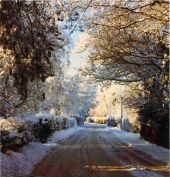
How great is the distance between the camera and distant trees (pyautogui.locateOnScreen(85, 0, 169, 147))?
733 inches

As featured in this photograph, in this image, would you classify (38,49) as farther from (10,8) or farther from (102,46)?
(102,46)

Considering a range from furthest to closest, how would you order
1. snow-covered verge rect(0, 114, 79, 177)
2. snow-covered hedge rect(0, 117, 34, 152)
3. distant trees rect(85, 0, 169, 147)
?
snow-covered hedge rect(0, 117, 34, 152) < distant trees rect(85, 0, 169, 147) < snow-covered verge rect(0, 114, 79, 177)

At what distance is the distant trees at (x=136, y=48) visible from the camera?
61.1 feet

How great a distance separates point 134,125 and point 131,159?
31109 millimetres

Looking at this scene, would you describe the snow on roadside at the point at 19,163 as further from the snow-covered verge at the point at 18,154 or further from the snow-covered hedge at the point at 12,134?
the snow-covered hedge at the point at 12,134

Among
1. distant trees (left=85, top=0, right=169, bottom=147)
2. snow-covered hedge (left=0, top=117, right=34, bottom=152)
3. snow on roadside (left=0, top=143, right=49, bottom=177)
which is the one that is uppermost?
distant trees (left=85, top=0, right=169, bottom=147)

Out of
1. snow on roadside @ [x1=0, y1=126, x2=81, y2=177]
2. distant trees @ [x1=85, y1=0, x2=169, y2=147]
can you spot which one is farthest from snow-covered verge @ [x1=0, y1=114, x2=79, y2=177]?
distant trees @ [x1=85, y1=0, x2=169, y2=147]

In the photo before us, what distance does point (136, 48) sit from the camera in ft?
88.5

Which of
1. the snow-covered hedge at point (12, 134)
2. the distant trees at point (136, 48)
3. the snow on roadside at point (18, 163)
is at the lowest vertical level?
the snow on roadside at point (18, 163)

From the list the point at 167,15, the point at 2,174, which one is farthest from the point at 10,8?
the point at 167,15

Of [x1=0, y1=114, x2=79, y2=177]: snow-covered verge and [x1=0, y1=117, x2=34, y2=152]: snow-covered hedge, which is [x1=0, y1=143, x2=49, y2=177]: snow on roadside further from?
[x1=0, y1=117, x2=34, y2=152]: snow-covered hedge

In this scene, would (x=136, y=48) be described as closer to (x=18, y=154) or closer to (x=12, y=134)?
(x=12, y=134)

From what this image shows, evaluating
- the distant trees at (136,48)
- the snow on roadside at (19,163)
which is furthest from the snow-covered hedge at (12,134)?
the distant trees at (136,48)

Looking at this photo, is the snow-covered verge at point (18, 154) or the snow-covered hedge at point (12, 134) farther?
the snow-covered hedge at point (12, 134)
